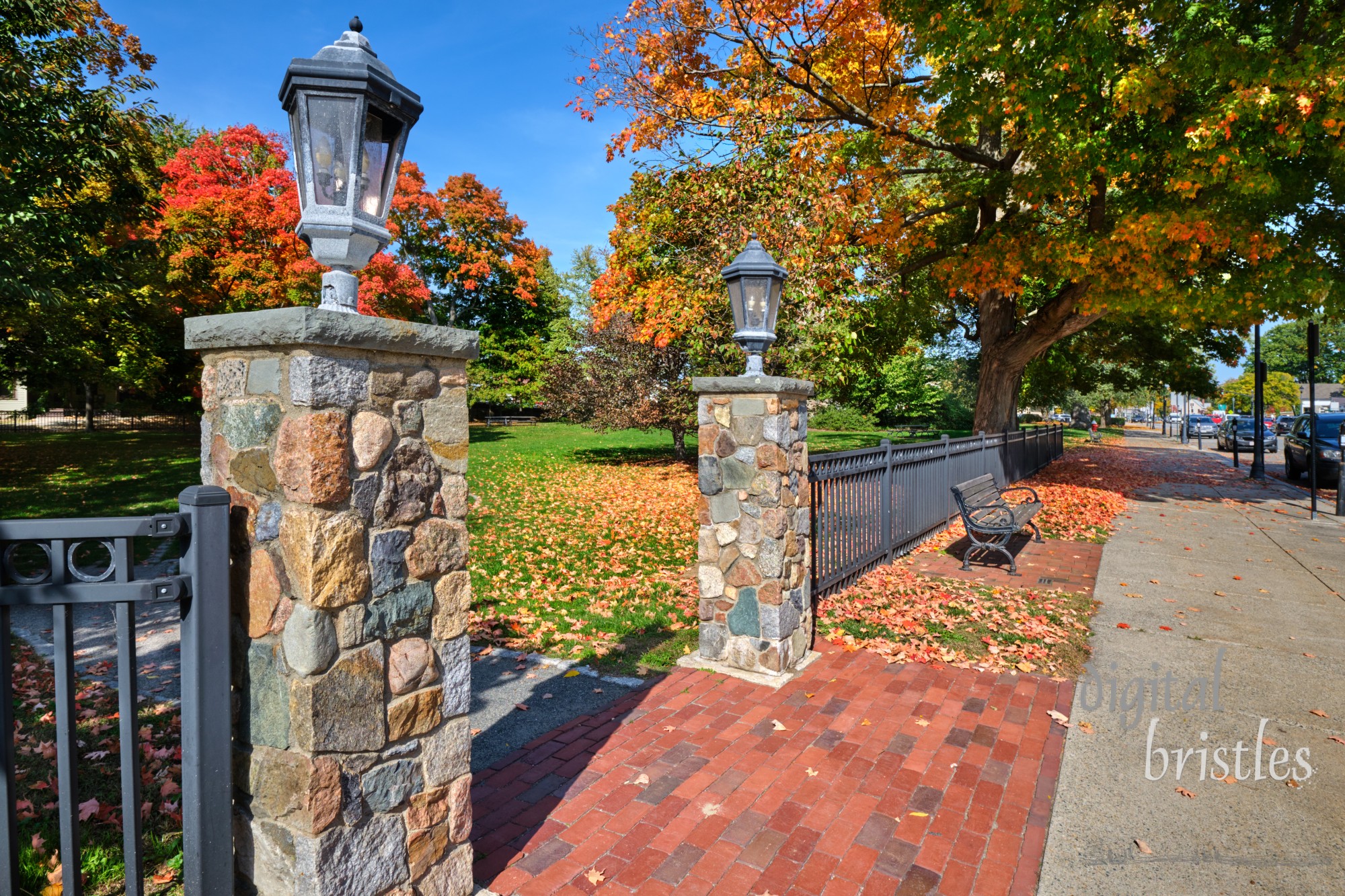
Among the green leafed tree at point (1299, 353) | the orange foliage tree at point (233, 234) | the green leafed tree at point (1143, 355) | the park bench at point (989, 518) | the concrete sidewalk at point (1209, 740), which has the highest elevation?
the green leafed tree at point (1299, 353)

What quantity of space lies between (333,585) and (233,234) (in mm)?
19168

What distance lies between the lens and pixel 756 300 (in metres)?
4.77

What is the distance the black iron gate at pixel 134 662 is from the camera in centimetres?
168

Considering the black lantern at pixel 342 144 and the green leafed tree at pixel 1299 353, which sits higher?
the green leafed tree at pixel 1299 353

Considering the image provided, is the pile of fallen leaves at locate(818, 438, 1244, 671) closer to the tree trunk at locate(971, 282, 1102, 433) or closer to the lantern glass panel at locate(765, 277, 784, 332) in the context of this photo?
the lantern glass panel at locate(765, 277, 784, 332)

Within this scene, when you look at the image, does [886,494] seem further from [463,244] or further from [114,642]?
[463,244]

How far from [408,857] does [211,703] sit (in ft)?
2.77

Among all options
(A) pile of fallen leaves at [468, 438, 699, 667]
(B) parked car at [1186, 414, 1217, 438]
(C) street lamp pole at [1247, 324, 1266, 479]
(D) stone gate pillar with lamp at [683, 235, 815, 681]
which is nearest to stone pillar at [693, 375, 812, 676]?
(D) stone gate pillar with lamp at [683, 235, 815, 681]

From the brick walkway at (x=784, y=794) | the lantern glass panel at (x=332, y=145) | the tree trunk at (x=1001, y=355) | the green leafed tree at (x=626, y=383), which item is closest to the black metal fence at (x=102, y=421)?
the green leafed tree at (x=626, y=383)

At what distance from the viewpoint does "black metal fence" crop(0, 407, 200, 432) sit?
28.1 m

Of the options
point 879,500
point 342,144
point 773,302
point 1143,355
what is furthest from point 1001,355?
point 342,144

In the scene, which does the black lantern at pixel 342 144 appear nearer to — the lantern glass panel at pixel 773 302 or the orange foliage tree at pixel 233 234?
the lantern glass panel at pixel 773 302

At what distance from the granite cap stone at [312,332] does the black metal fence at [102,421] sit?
3021cm

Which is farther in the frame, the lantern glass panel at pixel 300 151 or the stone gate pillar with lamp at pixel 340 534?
the lantern glass panel at pixel 300 151
